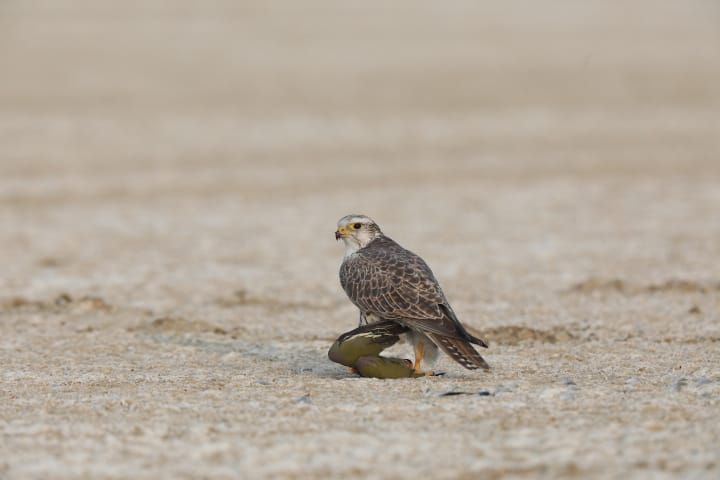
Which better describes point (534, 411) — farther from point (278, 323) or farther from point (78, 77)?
point (78, 77)

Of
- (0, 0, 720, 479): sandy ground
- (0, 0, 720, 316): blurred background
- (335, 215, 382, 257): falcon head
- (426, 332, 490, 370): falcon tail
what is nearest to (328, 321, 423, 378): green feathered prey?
(0, 0, 720, 479): sandy ground

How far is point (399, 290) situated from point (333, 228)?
725cm

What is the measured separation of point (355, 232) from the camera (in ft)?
25.0

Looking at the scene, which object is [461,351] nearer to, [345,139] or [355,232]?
[355,232]

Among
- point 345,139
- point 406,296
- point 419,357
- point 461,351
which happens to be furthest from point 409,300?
point 345,139

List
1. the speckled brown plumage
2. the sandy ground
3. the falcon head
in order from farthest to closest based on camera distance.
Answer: the falcon head, the speckled brown plumage, the sandy ground

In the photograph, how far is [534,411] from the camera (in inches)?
221

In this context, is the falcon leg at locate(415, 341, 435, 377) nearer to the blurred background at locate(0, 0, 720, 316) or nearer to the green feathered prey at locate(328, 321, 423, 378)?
the green feathered prey at locate(328, 321, 423, 378)

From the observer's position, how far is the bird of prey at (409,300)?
659 cm

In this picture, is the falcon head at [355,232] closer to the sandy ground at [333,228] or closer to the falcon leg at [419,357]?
the sandy ground at [333,228]

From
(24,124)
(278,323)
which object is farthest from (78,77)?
(278,323)

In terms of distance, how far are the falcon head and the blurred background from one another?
2763 mm

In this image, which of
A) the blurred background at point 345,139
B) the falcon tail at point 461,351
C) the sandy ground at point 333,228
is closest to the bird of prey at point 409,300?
the falcon tail at point 461,351

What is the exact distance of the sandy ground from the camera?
5270 mm
